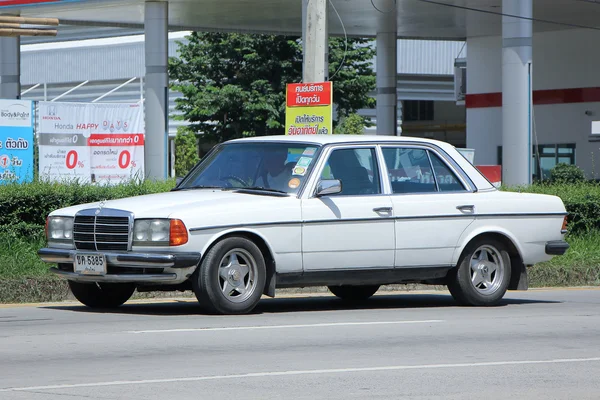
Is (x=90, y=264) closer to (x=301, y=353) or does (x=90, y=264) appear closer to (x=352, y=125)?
(x=301, y=353)

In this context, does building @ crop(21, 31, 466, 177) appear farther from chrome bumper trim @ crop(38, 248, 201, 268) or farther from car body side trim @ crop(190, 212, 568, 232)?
chrome bumper trim @ crop(38, 248, 201, 268)

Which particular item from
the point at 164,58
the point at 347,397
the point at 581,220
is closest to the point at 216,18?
the point at 164,58

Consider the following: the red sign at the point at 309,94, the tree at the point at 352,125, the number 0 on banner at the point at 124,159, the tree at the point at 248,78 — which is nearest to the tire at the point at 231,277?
the red sign at the point at 309,94

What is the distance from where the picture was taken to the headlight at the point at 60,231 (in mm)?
11156

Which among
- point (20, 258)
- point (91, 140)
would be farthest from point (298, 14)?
point (20, 258)

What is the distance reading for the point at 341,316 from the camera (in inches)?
445

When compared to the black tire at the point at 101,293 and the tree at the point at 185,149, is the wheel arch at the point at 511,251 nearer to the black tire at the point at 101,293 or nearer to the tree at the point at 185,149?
the black tire at the point at 101,293

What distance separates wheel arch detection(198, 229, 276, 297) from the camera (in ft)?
35.0

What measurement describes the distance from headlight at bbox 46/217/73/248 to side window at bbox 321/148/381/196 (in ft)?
8.27

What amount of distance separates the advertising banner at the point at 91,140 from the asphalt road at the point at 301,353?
14331 mm

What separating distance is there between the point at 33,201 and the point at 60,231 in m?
3.70

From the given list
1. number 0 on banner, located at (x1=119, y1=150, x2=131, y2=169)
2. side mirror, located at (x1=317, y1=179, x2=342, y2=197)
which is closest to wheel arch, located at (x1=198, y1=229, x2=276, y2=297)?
side mirror, located at (x1=317, y1=179, x2=342, y2=197)

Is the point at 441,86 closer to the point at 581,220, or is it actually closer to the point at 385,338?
the point at 581,220

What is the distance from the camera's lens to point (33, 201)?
583 inches
